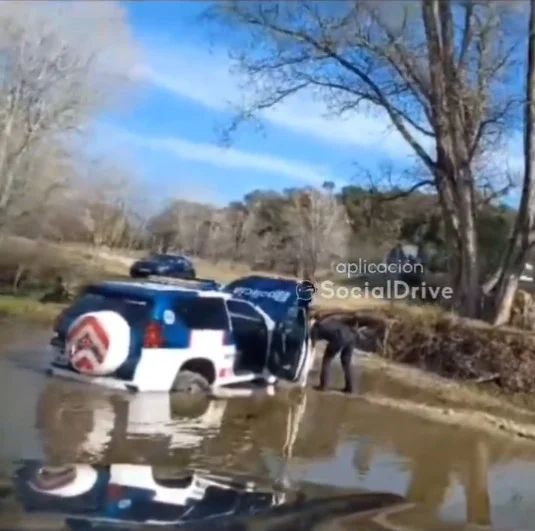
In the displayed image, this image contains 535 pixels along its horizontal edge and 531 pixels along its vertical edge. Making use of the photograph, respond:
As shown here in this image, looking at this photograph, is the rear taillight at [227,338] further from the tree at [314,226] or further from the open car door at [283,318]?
the tree at [314,226]

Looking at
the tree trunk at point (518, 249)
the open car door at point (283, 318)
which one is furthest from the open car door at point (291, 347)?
the tree trunk at point (518, 249)

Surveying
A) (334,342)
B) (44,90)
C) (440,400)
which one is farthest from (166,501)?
(44,90)

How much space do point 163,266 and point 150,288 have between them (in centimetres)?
8

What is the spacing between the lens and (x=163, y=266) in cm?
328

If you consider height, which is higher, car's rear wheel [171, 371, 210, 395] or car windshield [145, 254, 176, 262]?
car windshield [145, 254, 176, 262]

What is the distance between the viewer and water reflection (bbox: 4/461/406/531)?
283 cm

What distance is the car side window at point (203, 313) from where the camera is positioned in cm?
329

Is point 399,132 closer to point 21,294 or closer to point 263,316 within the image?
point 263,316

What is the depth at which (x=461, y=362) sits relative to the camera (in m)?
3.65

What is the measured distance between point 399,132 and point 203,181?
65cm

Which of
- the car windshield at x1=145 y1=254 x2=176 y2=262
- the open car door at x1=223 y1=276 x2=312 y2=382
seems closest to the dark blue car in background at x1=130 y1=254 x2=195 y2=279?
the car windshield at x1=145 y1=254 x2=176 y2=262

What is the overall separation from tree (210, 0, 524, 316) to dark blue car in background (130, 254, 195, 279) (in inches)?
18.3

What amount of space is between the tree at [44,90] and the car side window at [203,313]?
54 centimetres

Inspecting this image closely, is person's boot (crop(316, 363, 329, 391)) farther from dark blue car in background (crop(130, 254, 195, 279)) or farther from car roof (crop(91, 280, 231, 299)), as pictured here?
dark blue car in background (crop(130, 254, 195, 279))
